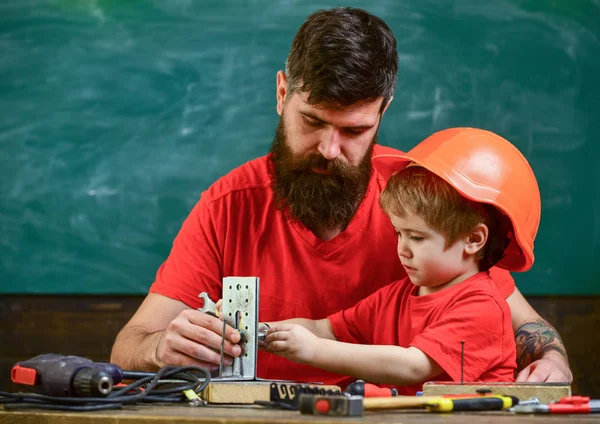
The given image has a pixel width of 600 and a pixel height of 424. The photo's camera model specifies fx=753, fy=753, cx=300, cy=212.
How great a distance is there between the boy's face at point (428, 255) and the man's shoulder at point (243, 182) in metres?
0.60

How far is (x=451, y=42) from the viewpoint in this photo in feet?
9.52

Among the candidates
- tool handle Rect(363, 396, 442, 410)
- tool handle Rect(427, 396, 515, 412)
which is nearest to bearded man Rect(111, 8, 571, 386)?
tool handle Rect(427, 396, 515, 412)

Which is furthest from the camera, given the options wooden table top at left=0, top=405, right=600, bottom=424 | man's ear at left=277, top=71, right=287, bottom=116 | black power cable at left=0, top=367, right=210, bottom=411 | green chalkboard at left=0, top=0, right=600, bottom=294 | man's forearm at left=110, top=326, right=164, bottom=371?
green chalkboard at left=0, top=0, right=600, bottom=294

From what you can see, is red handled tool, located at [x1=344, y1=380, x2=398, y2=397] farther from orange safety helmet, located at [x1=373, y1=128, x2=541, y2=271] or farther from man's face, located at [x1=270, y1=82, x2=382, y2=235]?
man's face, located at [x1=270, y1=82, x2=382, y2=235]

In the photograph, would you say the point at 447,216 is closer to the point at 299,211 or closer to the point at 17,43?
the point at 299,211

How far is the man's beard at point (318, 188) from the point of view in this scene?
2076mm

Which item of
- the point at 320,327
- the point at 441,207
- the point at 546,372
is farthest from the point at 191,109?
the point at 546,372

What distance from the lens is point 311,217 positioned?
2127 millimetres

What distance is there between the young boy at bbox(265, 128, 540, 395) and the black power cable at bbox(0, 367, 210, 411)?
31 centimetres

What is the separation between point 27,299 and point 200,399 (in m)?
2.06

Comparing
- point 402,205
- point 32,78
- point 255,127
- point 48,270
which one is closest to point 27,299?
point 48,270

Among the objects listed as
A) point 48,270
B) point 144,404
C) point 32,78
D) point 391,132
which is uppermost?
point 32,78

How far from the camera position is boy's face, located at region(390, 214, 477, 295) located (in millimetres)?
1717

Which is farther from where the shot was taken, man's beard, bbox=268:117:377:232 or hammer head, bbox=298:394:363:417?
man's beard, bbox=268:117:377:232
